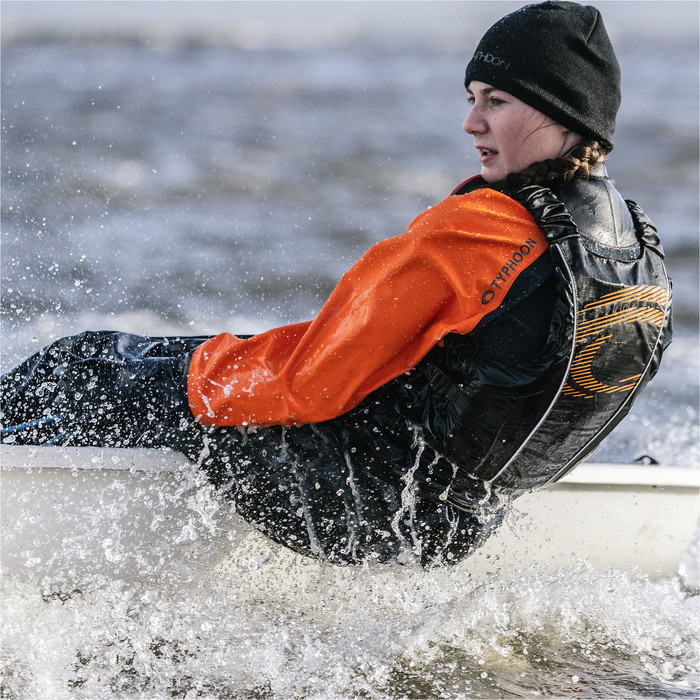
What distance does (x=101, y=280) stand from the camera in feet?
17.7

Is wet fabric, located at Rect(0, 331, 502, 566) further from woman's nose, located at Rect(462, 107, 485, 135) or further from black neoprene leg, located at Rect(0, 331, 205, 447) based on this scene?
woman's nose, located at Rect(462, 107, 485, 135)

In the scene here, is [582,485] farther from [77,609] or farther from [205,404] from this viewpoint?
[77,609]

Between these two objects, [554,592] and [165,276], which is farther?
[165,276]

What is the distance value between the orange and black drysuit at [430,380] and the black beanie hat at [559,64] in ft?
0.53

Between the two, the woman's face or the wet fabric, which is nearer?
the woman's face

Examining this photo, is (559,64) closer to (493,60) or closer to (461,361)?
(493,60)

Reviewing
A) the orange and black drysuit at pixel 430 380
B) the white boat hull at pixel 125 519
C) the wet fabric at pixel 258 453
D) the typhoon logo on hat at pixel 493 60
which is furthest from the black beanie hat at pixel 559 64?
the white boat hull at pixel 125 519

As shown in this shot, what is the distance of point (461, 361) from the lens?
1.87 m

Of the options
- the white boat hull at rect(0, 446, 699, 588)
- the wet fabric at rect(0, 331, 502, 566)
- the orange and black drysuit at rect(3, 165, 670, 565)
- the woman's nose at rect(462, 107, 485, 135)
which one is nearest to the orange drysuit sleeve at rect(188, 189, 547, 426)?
the orange and black drysuit at rect(3, 165, 670, 565)

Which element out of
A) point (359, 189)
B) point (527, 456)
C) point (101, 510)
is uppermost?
point (527, 456)

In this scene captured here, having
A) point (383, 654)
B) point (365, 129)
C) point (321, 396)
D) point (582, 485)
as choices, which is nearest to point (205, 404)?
point (321, 396)

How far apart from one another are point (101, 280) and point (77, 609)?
11.0 ft

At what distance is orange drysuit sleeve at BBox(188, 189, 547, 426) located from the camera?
5.88 ft

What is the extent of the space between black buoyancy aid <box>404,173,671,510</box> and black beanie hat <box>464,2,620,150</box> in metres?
0.16
